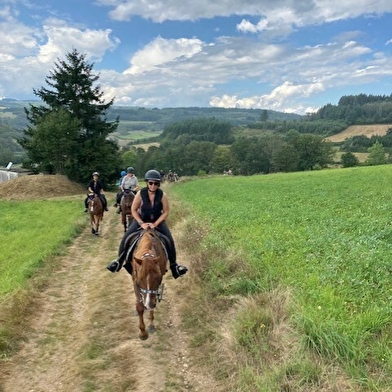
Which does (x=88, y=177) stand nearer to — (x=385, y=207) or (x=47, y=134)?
(x=47, y=134)

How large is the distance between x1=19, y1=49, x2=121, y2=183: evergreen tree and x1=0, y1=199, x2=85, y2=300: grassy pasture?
13729mm

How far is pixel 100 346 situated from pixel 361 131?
171345mm

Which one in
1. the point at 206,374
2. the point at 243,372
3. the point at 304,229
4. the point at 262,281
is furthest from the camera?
the point at 304,229

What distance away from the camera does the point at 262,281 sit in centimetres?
750

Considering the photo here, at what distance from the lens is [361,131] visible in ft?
516

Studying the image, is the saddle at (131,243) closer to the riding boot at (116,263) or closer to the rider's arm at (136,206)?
the riding boot at (116,263)

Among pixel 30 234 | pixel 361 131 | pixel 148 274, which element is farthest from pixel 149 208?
pixel 361 131

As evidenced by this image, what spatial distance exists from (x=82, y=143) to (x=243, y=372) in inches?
1543

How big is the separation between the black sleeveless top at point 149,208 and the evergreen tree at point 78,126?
1275 inches

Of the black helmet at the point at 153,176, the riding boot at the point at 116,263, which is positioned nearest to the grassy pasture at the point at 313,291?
the riding boot at the point at 116,263

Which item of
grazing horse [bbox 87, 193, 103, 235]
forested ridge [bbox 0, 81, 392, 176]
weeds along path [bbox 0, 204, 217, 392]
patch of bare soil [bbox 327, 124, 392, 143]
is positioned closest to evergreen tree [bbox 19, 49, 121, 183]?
forested ridge [bbox 0, 81, 392, 176]

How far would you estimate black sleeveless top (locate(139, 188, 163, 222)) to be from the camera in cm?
821

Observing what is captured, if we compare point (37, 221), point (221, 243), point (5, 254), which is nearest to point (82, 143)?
point (37, 221)

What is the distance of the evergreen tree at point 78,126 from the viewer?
39656mm
